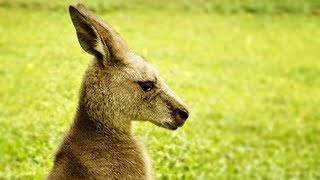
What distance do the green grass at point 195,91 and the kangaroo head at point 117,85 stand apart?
0.80 metres

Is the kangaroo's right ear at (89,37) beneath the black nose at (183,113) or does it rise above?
above

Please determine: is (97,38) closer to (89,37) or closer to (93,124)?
(89,37)

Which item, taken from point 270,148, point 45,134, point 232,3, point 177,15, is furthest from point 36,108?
point 232,3

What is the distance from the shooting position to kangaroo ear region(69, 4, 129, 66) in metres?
4.72

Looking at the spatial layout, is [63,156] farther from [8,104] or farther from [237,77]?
[237,77]

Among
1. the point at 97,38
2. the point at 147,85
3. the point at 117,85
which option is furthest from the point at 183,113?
the point at 97,38

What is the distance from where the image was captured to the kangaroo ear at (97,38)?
15.5 ft

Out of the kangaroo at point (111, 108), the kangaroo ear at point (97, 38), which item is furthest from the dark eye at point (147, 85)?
the kangaroo ear at point (97, 38)

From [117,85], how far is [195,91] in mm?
7379

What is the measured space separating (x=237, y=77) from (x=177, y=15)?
701 cm

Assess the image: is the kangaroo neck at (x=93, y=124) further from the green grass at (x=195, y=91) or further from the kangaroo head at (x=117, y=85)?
the green grass at (x=195, y=91)

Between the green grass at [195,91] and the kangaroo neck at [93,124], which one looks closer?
the kangaroo neck at [93,124]

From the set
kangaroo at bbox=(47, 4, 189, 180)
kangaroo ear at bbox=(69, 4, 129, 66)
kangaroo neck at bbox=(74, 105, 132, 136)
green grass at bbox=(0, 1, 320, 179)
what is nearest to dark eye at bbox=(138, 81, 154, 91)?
kangaroo at bbox=(47, 4, 189, 180)

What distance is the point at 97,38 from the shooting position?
4.77 m
